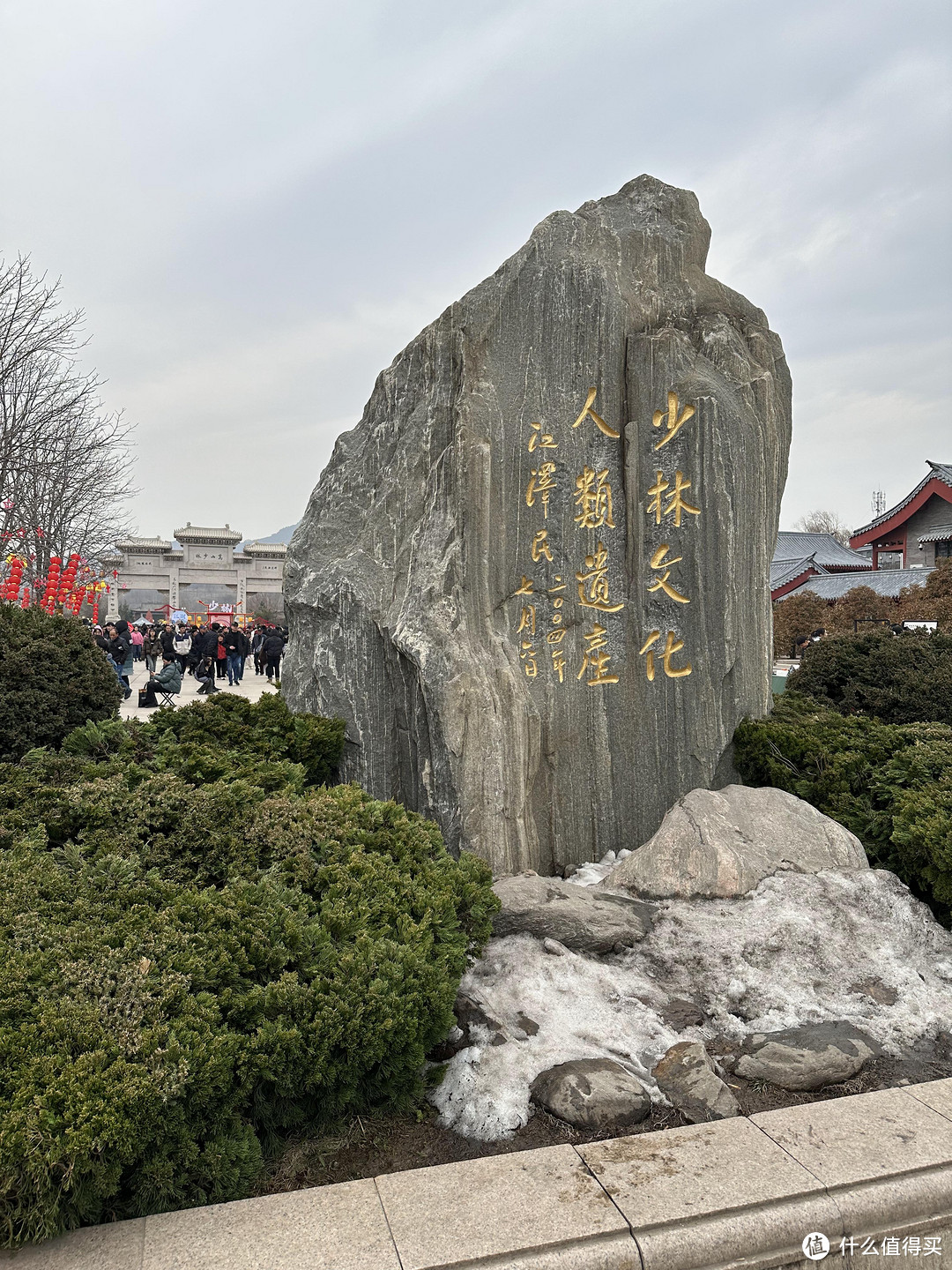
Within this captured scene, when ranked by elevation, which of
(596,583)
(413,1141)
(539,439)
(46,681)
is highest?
(539,439)

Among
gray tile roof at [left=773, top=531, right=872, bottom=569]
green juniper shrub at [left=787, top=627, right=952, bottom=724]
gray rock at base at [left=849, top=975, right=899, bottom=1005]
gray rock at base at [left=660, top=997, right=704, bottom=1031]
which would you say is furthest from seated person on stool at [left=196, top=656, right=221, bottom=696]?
gray tile roof at [left=773, top=531, right=872, bottom=569]

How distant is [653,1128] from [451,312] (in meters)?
3.99

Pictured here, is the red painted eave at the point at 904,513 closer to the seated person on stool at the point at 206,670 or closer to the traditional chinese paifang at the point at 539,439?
the seated person on stool at the point at 206,670

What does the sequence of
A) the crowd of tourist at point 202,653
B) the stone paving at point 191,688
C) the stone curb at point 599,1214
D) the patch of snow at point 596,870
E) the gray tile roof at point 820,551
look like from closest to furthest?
1. the stone curb at point 599,1214
2. the patch of snow at point 596,870
3. the stone paving at point 191,688
4. the crowd of tourist at point 202,653
5. the gray tile roof at point 820,551

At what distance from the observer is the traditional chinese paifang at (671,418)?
4.75 metres

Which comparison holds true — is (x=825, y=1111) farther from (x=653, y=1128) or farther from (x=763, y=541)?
(x=763, y=541)

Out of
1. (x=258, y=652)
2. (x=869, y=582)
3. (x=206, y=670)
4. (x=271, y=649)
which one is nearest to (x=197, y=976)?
(x=206, y=670)

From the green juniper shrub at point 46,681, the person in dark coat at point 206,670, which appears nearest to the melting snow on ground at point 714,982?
the green juniper shrub at point 46,681

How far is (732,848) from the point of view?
13.2 ft

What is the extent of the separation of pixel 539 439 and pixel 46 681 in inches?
120

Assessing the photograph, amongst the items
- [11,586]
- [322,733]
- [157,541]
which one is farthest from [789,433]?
[157,541]

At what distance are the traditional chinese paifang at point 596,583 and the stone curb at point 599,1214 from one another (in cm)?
286

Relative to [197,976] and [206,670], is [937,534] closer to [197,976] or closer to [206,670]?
[206,670]

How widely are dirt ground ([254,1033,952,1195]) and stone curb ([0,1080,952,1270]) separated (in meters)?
0.18
